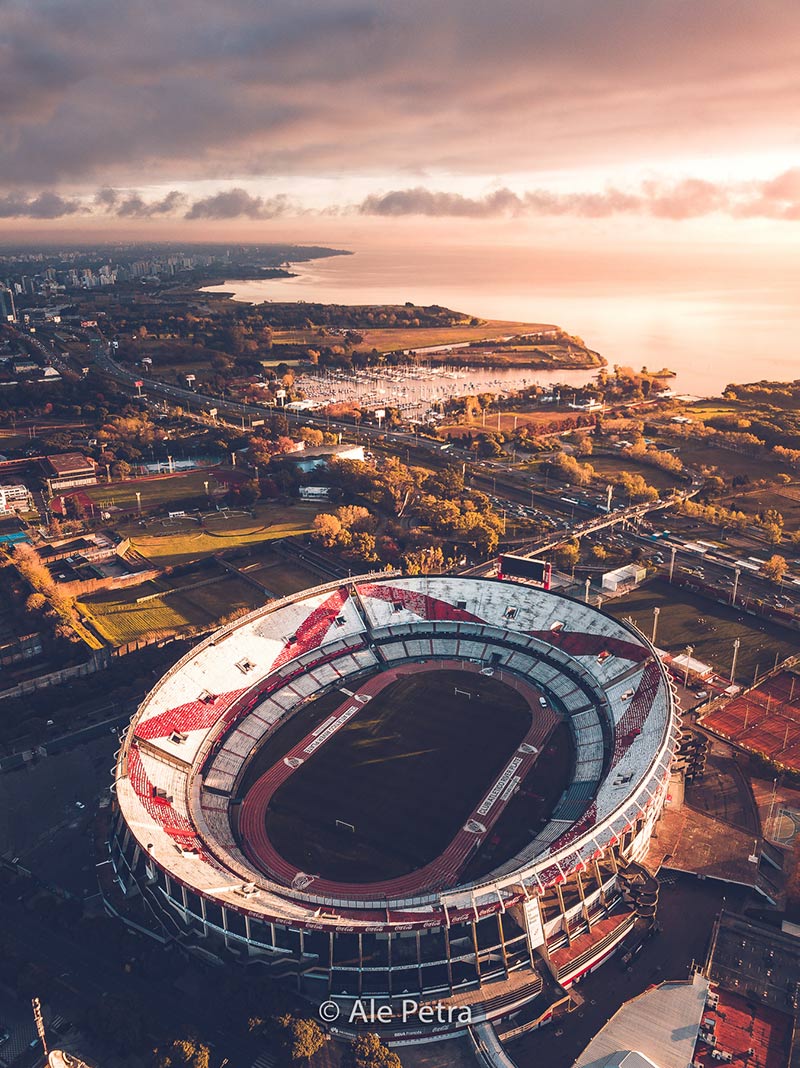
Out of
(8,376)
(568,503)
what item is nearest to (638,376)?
(568,503)

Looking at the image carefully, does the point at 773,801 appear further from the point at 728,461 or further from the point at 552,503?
the point at 728,461

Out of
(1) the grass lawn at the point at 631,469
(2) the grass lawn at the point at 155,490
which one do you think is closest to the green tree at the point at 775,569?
(1) the grass lawn at the point at 631,469

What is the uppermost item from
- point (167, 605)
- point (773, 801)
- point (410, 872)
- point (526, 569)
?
point (526, 569)

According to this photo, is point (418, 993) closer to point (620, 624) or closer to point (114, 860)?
point (114, 860)

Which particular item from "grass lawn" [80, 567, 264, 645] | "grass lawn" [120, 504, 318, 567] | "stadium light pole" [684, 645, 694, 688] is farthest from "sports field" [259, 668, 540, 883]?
"grass lawn" [120, 504, 318, 567]

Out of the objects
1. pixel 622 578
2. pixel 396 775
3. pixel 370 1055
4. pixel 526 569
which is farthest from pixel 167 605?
pixel 370 1055

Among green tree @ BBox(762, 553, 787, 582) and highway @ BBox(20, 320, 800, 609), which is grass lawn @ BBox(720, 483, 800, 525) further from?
green tree @ BBox(762, 553, 787, 582)
